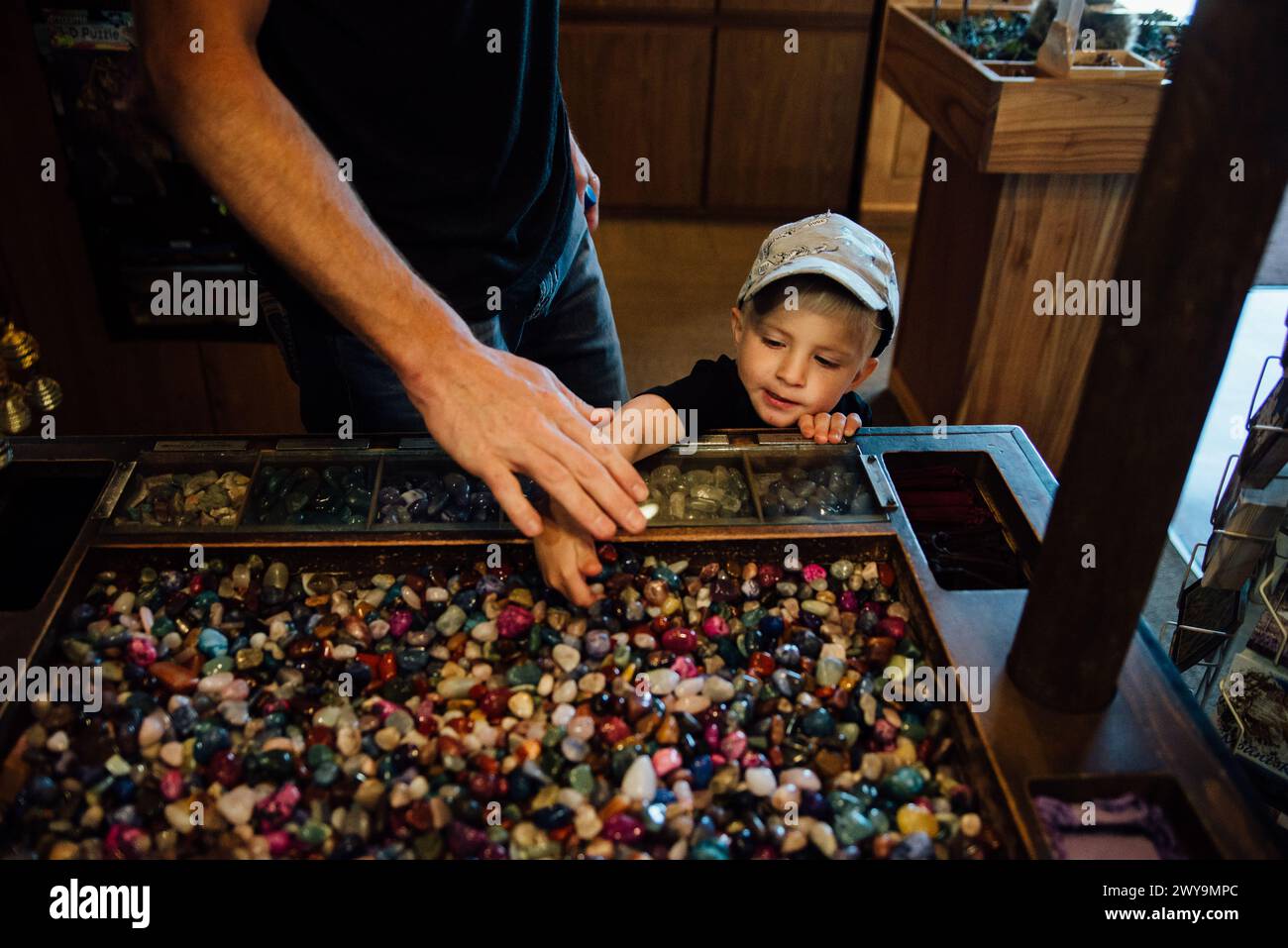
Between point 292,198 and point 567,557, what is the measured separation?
1.67 feet

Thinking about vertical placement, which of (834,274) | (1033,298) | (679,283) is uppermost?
(834,274)

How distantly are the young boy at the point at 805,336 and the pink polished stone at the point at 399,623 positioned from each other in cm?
35

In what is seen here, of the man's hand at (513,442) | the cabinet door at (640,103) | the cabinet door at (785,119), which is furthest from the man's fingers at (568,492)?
the cabinet door at (785,119)

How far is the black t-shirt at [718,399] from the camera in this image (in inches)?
59.6

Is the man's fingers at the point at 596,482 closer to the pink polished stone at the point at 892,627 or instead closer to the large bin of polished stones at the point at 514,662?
the large bin of polished stones at the point at 514,662

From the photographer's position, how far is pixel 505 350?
5.11ft

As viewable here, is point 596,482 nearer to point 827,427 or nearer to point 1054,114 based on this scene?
point 827,427

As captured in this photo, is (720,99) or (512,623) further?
(720,99)

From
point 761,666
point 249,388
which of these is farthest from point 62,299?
point 761,666

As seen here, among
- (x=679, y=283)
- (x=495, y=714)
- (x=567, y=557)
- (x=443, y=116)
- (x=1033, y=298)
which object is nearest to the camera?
(x=495, y=714)

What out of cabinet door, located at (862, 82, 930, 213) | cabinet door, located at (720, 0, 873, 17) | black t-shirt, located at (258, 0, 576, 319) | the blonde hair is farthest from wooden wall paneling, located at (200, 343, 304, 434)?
cabinet door, located at (862, 82, 930, 213)

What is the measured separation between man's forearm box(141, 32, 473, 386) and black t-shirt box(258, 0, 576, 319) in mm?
178
